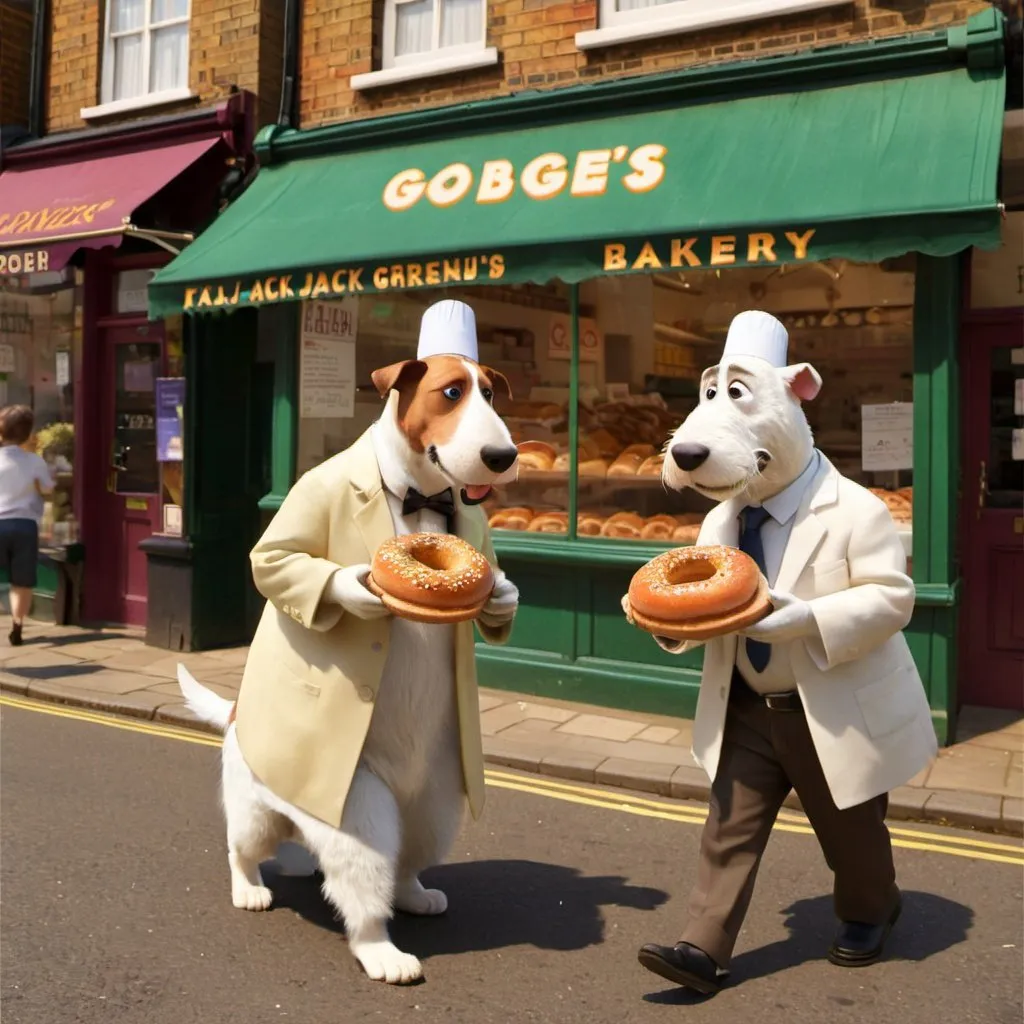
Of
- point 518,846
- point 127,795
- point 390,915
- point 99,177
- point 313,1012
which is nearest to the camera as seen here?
point 313,1012

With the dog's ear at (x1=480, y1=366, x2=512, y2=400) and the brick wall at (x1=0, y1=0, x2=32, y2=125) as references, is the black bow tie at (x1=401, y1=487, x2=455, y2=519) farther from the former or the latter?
the brick wall at (x1=0, y1=0, x2=32, y2=125)

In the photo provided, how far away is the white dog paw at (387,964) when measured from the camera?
11.4 ft

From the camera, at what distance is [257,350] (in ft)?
31.5

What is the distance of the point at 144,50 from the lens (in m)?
10.0

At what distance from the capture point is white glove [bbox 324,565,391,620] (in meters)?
3.35

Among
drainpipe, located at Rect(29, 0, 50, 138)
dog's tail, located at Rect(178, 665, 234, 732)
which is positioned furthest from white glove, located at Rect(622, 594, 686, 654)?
drainpipe, located at Rect(29, 0, 50, 138)

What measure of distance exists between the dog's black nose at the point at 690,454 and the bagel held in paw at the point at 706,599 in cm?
26

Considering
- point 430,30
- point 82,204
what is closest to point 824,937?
point 430,30

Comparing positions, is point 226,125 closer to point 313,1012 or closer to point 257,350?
point 257,350


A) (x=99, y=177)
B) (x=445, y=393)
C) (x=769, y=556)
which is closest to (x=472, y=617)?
(x=445, y=393)

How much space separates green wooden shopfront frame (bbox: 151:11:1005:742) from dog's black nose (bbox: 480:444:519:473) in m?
3.27

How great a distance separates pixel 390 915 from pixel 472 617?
1007mm

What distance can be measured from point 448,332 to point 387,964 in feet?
6.58

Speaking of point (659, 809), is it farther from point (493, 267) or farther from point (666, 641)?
point (493, 267)
